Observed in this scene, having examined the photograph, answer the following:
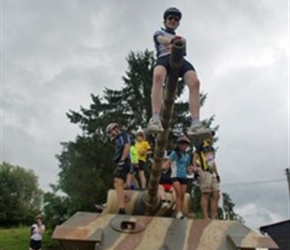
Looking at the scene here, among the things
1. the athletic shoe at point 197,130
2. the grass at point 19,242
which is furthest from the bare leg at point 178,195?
the grass at point 19,242

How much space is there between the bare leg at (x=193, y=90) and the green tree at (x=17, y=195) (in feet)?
150

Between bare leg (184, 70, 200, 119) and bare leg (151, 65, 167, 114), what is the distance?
0.24m

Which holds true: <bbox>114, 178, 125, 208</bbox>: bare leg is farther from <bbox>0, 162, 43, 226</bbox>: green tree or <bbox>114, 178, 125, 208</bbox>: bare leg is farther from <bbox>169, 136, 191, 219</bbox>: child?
<bbox>0, 162, 43, 226</bbox>: green tree

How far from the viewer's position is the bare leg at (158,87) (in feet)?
18.5

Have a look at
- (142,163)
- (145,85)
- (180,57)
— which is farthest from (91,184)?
(180,57)

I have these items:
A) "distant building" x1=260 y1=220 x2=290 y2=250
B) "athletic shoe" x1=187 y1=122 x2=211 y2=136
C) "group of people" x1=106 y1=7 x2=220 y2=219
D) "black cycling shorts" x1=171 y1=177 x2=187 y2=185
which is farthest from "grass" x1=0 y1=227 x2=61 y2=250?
"athletic shoe" x1=187 y1=122 x2=211 y2=136

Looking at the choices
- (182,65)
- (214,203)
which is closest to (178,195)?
(214,203)

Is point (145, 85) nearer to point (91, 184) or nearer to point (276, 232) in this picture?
point (91, 184)

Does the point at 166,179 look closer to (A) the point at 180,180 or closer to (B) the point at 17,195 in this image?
(A) the point at 180,180

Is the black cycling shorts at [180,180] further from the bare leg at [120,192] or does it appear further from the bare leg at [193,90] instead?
the bare leg at [193,90]

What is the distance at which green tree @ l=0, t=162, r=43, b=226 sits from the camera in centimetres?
5194

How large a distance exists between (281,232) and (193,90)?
2338 cm

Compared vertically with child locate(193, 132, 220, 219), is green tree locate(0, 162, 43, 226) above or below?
above

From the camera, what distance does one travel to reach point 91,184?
28.1m
